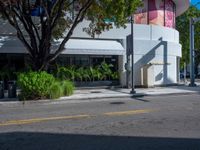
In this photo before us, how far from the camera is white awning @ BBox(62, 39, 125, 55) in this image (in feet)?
77.4

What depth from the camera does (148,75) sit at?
2608 cm

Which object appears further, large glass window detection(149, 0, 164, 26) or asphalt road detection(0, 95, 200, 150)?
large glass window detection(149, 0, 164, 26)

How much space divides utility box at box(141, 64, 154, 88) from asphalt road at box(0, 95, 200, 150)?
39.2 ft

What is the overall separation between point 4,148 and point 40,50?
12.3m

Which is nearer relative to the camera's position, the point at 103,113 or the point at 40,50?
the point at 103,113

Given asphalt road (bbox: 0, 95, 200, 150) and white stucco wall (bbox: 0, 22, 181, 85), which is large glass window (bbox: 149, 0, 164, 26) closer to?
white stucco wall (bbox: 0, 22, 181, 85)

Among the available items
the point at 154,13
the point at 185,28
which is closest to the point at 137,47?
the point at 154,13

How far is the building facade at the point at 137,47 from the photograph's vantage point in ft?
77.0

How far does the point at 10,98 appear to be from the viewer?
18.9 m

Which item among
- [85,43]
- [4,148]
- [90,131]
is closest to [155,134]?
[90,131]

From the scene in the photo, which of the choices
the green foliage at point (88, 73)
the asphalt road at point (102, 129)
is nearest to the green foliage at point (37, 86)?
the asphalt road at point (102, 129)

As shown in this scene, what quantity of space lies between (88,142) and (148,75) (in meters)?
→ 18.1

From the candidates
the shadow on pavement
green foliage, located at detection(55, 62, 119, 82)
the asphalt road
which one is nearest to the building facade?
green foliage, located at detection(55, 62, 119, 82)

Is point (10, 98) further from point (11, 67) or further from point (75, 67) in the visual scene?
point (75, 67)
